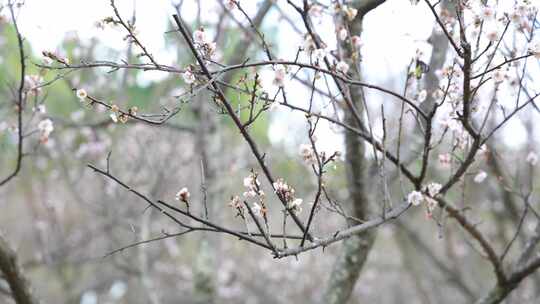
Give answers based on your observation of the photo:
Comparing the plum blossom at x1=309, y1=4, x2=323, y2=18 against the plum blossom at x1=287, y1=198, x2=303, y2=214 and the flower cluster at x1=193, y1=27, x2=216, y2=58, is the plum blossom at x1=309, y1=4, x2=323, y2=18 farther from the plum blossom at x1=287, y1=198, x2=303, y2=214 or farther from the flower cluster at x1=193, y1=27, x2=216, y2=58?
the plum blossom at x1=287, y1=198, x2=303, y2=214

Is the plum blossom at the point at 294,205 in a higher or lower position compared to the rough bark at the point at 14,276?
lower

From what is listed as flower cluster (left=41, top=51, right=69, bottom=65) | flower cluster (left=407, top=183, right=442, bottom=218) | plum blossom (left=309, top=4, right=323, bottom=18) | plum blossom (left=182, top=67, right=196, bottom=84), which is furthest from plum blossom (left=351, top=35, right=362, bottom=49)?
flower cluster (left=41, top=51, right=69, bottom=65)

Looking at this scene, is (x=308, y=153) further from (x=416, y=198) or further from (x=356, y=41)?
(x=356, y=41)

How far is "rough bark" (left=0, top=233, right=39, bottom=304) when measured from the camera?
2.33 metres

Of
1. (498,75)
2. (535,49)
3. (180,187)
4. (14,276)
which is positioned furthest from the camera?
(180,187)

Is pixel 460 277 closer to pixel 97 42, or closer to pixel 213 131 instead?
pixel 213 131

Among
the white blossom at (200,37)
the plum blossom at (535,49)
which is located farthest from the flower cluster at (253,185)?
the plum blossom at (535,49)

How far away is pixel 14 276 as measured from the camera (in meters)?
2.43

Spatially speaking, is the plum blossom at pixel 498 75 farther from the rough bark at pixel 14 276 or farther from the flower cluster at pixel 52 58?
the rough bark at pixel 14 276

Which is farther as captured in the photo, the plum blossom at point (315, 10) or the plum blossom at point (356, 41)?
the plum blossom at point (356, 41)

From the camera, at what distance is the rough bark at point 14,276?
233 cm

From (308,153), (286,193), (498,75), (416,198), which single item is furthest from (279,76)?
(498,75)

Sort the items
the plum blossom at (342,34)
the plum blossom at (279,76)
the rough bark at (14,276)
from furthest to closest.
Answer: the rough bark at (14,276) < the plum blossom at (342,34) < the plum blossom at (279,76)

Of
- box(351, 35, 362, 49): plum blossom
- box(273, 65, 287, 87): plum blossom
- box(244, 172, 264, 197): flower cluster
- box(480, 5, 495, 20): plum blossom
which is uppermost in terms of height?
box(351, 35, 362, 49): plum blossom
